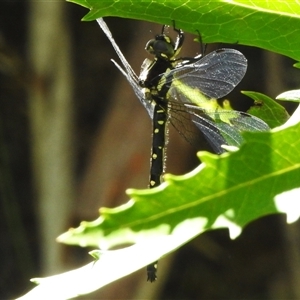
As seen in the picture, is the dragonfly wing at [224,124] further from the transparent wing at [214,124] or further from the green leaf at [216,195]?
the green leaf at [216,195]

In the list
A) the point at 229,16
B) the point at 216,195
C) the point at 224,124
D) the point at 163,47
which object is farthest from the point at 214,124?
the point at 216,195

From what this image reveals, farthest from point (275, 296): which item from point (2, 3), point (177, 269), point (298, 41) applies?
point (298, 41)

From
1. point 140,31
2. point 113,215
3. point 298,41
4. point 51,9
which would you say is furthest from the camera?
point 51,9

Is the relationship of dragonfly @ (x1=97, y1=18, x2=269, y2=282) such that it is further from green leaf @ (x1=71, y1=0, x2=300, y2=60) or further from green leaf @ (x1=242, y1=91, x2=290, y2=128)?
green leaf @ (x1=71, y1=0, x2=300, y2=60)

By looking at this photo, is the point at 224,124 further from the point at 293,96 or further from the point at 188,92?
the point at 293,96

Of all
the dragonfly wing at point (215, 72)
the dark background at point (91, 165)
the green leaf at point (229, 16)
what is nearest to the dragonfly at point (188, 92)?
the dragonfly wing at point (215, 72)

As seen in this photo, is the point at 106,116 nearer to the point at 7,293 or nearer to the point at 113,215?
the point at 7,293
